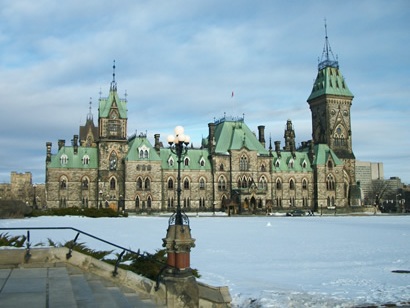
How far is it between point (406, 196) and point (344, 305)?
152413 mm

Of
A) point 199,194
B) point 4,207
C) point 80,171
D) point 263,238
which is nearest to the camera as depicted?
point 263,238

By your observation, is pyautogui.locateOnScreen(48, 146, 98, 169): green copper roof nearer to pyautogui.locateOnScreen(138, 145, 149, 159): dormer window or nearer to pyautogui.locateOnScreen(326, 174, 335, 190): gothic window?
pyautogui.locateOnScreen(138, 145, 149, 159): dormer window

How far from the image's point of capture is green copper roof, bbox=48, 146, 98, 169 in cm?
6900

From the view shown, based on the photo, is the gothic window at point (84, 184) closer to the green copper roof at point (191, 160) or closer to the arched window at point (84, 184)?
the arched window at point (84, 184)

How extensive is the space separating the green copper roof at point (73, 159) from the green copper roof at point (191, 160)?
36.7 ft

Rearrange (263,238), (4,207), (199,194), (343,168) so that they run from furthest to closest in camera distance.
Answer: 1. (343,168)
2. (199,194)
3. (4,207)
4. (263,238)

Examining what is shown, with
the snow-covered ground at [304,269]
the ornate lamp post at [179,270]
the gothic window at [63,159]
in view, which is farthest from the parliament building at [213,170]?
the ornate lamp post at [179,270]

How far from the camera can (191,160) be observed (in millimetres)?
75375

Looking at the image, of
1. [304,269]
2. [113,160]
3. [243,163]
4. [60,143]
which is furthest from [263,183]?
[304,269]

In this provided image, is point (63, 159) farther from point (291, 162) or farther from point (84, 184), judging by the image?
point (291, 162)

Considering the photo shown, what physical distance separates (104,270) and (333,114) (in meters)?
85.4

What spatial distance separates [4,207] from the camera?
50438 mm

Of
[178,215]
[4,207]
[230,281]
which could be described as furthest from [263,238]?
[4,207]

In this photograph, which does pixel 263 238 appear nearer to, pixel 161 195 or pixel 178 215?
pixel 178 215
